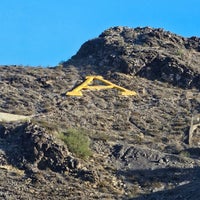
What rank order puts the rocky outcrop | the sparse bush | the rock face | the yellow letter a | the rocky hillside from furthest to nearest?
the rock face, the yellow letter a, the sparse bush, the rocky outcrop, the rocky hillside

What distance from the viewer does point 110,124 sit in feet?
180

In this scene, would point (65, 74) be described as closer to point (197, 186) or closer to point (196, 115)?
point (196, 115)

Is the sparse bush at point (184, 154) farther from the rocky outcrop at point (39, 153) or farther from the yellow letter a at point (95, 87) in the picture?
the yellow letter a at point (95, 87)

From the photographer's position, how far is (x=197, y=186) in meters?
41.2

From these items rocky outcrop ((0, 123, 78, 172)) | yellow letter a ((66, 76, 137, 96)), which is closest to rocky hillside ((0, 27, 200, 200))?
rocky outcrop ((0, 123, 78, 172))

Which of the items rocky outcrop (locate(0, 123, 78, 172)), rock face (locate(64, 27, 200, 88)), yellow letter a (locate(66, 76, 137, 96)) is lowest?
rocky outcrop (locate(0, 123, 78, 172))

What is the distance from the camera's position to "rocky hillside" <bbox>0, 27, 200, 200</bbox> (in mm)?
43312

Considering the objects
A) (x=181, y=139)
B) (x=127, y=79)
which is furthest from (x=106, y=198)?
(x=127, y=79)

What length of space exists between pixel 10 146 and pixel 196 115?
1594 cm

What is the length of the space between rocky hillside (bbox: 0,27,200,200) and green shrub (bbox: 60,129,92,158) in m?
0.05

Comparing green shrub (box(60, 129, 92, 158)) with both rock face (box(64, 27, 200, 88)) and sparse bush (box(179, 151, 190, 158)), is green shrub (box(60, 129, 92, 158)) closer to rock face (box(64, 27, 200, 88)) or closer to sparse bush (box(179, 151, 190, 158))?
sparse bush (box(179, 151, 190, 158))

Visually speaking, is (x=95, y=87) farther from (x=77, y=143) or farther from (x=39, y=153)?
(x=39, y=153)

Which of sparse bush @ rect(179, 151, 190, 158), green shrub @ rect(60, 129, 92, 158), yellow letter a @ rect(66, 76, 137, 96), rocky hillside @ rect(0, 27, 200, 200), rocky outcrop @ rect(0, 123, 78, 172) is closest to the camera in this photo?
rocky hillside @ rect(0, 27, 200, 200)

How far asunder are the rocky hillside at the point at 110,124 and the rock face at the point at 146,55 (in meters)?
0.07
